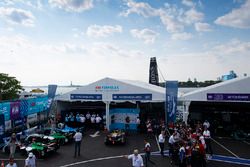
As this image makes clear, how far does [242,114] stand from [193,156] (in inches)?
606

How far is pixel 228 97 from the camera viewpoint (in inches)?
637

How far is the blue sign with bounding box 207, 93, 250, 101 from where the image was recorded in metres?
15.7

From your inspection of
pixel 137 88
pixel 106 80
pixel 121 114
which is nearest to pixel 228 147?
pixel 137 88

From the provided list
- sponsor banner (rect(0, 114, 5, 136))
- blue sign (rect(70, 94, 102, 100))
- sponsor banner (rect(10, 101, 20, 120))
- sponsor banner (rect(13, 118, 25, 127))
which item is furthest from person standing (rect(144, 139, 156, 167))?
sponsor banner (rect(13, 118, 25, 127))

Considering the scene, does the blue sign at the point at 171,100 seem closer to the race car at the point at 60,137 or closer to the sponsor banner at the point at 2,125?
the race car at the point at 60,137

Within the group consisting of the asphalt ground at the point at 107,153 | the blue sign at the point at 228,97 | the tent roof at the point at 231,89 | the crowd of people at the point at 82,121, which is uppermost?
the tent roof at the point at 231,89

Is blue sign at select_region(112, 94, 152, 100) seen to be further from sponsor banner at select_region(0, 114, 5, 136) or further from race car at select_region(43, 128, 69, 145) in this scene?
sponsor banner at select_region(0, 114, 5, 136)

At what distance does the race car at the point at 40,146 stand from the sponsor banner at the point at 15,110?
3.56 meters

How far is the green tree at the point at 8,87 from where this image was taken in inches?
1086

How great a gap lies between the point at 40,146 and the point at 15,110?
5776 millimetres

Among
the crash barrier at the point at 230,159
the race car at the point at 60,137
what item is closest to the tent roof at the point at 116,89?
the race car at the point at 60,137

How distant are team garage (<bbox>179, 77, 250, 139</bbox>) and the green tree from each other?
21025mm

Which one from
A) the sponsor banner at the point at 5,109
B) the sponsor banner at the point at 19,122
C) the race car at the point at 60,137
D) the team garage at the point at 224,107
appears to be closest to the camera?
the race car at the point at 60,137

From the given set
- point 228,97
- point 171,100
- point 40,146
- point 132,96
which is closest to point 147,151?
point 40,146
